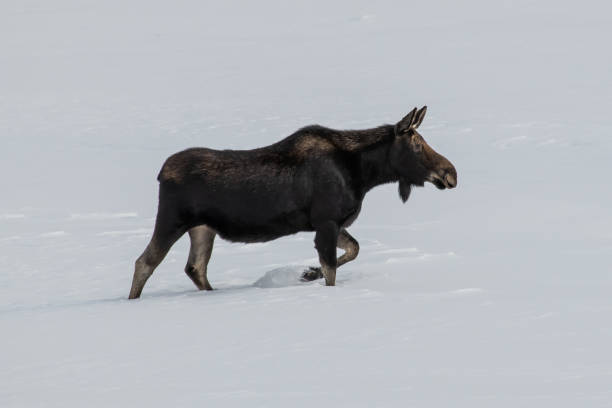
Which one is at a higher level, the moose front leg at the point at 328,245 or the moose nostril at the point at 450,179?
the moose nostril at the point at 450,179

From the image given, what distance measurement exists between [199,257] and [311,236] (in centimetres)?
382

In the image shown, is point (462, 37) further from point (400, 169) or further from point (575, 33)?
point (400, 169)

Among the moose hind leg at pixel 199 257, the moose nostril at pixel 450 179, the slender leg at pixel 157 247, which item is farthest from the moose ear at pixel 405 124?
the slender leg at pixel 157 247

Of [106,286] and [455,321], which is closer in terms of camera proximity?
[455,321]

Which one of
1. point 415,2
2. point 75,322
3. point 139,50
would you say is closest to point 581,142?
point 75,322

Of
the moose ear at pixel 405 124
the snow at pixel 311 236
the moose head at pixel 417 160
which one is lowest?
the snow at pixel 311 236

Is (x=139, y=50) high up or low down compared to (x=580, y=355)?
down

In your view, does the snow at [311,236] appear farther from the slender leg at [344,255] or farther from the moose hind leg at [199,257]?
the moose hind leg at [199,257]

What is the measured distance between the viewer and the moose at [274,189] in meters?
9.91

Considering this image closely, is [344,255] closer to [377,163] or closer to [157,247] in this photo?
[377,163]

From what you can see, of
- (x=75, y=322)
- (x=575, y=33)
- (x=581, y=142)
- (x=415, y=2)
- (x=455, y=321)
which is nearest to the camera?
(x=455, y=321)

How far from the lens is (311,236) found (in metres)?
14.2

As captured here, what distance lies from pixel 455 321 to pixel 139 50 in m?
29.1

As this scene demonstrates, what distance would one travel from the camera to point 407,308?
8.34 meters
